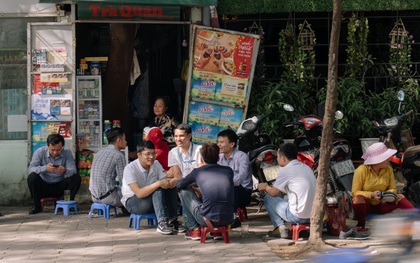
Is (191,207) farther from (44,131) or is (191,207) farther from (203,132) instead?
(44,131)

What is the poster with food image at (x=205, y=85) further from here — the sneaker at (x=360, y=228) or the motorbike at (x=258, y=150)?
the sneaker at (x=360, y=228)

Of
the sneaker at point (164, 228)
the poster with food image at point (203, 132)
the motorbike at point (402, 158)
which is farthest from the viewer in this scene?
the poster with food image at point (203, 132)

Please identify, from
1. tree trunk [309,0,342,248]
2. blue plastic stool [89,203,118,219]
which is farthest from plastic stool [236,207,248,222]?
tree trunk [309,0,342,248]

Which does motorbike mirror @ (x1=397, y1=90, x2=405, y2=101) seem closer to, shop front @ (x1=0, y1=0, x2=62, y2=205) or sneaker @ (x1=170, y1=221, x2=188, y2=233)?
sneaker @ (x1=170, y1=221, x2=188, y2=233)

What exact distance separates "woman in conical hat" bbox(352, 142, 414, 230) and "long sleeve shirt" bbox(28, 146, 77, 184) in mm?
4175

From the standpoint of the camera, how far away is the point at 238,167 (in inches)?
431

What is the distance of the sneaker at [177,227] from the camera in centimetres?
1048

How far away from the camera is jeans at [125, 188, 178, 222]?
10.4m

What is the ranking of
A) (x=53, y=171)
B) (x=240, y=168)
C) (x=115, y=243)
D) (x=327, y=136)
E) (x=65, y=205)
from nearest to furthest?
1. (x=327, y=136)
2. (x=115, y=243)
3. (x=240, y=168)
4. (x=65, y=205)
5. (x=53, y=171)

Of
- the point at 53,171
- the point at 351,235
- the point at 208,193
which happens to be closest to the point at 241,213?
the point at 208,193

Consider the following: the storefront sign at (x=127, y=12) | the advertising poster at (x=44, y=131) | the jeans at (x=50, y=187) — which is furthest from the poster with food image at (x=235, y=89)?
the jeans at (x=50, y=187)

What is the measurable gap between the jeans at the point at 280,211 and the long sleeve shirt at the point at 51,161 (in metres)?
3.34

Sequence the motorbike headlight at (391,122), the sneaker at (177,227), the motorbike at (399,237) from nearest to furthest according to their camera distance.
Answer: the motorbike at (399,237) → the sneaker at (177,227) → the motorbike headlight at (391,122)

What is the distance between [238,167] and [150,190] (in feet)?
4.01
